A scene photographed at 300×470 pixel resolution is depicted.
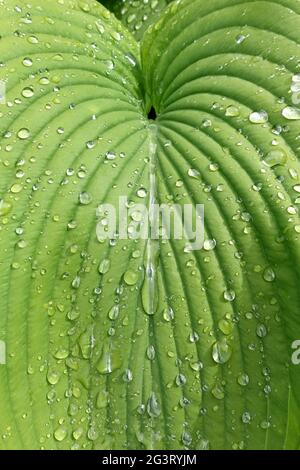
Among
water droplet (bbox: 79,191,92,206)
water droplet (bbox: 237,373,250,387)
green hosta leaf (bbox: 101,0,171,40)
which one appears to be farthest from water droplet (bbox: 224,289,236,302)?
green hosta leaf (bbox: 101,0,171,40)

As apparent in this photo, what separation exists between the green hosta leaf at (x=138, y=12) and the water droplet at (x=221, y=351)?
0.69 metres

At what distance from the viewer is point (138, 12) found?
4.25 feet

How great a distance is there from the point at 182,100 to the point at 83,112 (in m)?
0.15

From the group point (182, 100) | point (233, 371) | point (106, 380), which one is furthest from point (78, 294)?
point (182, 100)

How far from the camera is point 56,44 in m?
0.96

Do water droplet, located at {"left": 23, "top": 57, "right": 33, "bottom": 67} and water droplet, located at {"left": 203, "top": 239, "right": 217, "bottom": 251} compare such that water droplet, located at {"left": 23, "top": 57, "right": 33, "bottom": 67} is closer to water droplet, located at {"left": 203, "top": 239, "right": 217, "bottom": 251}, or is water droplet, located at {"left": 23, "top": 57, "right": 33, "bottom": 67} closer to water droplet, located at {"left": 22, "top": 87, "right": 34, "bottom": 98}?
water droplet, located at {"left": 22, "top": 87, "right": 34, "bottom": 98}

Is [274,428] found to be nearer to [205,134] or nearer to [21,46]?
[205,134]

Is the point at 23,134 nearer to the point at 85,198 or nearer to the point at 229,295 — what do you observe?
the point at 85,198

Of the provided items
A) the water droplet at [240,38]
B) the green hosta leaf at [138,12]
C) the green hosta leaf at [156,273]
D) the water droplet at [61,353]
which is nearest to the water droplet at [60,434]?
the green hosta leaf at [156,273]

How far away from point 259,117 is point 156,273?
0.84 feet

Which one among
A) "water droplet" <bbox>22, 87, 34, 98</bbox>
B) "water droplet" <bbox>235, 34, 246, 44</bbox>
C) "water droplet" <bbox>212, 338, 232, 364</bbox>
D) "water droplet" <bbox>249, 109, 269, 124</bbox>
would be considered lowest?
"water droplet" <bbox>212, 338, 232, 364</bbox>

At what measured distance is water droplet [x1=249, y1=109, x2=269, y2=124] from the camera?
2.84 feet

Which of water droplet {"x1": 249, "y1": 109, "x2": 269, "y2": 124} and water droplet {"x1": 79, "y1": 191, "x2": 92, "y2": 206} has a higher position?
water droplet {"x1": 249, "y1": 109, "x2": 269, "y2": 124}

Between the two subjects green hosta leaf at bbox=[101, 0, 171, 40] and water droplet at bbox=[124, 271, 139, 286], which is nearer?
water droplet at bbox=[124, 271, 139, 286]
